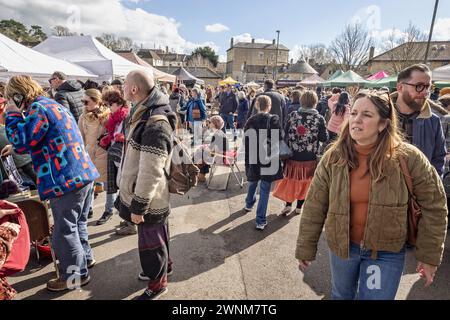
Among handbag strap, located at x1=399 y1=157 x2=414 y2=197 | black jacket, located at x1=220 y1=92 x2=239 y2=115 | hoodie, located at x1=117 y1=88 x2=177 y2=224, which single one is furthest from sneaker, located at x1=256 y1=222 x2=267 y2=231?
black jacket, located at x1=220 y1=92 x2=239 y2=115

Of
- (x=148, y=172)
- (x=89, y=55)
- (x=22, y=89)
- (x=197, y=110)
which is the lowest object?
(x=148, y=172)

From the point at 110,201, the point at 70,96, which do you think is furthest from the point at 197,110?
the point at 110,201

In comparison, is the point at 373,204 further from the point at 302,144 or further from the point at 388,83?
the point at 388,83

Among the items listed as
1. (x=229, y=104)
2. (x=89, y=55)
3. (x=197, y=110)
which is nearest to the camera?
(x=197, y=110)

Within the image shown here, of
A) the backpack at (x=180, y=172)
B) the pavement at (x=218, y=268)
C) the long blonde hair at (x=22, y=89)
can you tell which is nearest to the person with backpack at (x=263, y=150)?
the pavement at (x=218, y=268)

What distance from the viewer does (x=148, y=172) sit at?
2238mm

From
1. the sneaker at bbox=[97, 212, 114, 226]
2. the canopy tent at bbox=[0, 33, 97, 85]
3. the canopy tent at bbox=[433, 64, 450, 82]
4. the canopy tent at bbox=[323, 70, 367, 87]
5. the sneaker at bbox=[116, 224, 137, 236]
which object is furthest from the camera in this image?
the canopy tent at bbox=[323, 70, 367, 87]

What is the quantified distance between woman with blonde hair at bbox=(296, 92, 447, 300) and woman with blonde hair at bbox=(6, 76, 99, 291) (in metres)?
2.07

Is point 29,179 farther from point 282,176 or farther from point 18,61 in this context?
point 18,61

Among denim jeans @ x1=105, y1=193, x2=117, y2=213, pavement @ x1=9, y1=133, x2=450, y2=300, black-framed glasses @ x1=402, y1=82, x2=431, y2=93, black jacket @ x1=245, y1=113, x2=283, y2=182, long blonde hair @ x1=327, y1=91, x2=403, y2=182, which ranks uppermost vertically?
black-framed glasses @ x1=402, y1=82, x2=431, y2=93

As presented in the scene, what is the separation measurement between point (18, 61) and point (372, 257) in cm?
758

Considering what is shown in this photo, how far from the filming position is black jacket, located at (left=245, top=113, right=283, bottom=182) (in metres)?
4.05

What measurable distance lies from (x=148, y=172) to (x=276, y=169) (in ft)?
7.82

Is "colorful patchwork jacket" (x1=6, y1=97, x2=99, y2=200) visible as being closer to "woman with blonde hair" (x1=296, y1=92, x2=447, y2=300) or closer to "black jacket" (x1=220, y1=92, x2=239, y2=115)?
"woman with blonde hair" (x1=296, y1=92, x2=447, y2=300)
